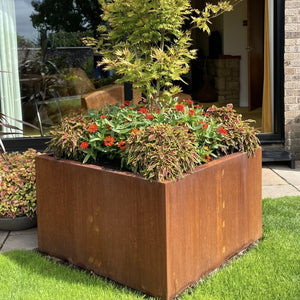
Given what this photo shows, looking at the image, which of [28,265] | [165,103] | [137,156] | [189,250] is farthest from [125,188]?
[165,103]

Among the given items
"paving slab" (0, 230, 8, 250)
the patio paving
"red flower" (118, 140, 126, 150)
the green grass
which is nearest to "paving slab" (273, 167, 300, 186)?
the patio paving

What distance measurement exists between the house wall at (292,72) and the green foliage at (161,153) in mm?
3077

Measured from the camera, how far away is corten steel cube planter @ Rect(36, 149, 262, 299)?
8.30ft

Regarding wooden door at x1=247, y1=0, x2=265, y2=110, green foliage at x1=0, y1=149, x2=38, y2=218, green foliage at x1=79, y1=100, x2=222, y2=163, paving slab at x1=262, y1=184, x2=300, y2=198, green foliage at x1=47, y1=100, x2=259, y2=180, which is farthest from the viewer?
wooden door at x1=247, y1=0, x2=265, y2=110

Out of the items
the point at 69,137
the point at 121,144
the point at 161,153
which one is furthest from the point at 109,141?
the point at 161,153

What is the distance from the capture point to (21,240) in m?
3.52

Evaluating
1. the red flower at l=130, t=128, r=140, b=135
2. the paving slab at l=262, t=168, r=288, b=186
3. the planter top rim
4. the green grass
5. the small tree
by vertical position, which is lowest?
the green grass

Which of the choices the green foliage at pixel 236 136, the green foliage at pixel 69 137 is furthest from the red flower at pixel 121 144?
the green foliage at pixel 236 136

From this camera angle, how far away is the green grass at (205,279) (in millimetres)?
2592

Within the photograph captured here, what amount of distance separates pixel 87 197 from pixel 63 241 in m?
0.40

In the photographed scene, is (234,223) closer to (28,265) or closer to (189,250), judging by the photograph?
(189,250)

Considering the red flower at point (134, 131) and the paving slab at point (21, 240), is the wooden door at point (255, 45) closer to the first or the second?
the paving slab at point (21, 240)

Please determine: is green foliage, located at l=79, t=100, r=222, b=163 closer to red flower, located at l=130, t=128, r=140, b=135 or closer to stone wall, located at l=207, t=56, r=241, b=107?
red flower, located at l=130, t=128, r=140, b=135

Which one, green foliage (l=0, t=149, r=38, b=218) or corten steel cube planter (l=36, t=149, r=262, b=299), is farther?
green foliage (l=0, t=149, r=38, b=218)
